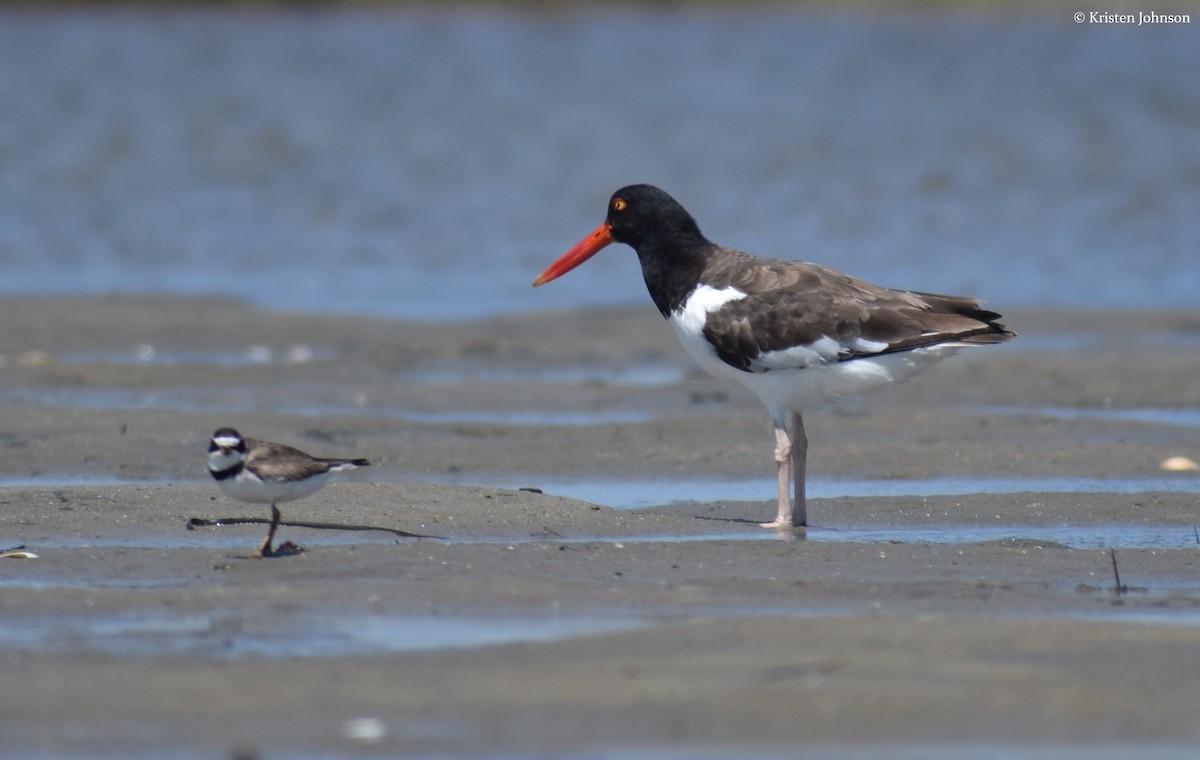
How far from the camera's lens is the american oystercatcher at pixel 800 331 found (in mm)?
8086

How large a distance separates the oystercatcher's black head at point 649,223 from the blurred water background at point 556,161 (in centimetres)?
607

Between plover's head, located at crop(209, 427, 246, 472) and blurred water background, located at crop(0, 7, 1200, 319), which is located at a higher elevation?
blurred water background, located at crop(0, 7, 1200, 319)

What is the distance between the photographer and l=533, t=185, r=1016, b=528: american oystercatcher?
809 centimetres

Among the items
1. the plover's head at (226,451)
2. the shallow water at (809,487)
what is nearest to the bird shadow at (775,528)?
the shallow water at (809,487)

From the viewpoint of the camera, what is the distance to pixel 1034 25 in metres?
47.0

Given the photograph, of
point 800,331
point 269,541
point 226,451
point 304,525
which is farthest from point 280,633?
point 800,331

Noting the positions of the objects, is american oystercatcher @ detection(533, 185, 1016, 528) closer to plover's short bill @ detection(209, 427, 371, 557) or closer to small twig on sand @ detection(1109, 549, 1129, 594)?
small twig on sand @ detection(1109, 549, 1129, 594)

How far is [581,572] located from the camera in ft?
22.1

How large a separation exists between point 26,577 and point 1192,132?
21.9m

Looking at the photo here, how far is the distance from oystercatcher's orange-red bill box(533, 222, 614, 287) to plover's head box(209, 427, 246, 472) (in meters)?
2.75

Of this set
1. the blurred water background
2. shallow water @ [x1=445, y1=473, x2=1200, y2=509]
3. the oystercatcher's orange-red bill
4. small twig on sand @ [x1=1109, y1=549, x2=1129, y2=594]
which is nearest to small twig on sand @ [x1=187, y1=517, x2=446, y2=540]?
shallow water @ [x1=445, y1=473, x2=1200, y2=509]

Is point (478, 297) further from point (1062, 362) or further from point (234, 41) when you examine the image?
point (234, 41)

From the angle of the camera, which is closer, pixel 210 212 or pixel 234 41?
pixel 210 212

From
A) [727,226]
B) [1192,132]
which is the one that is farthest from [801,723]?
[1192,132]
